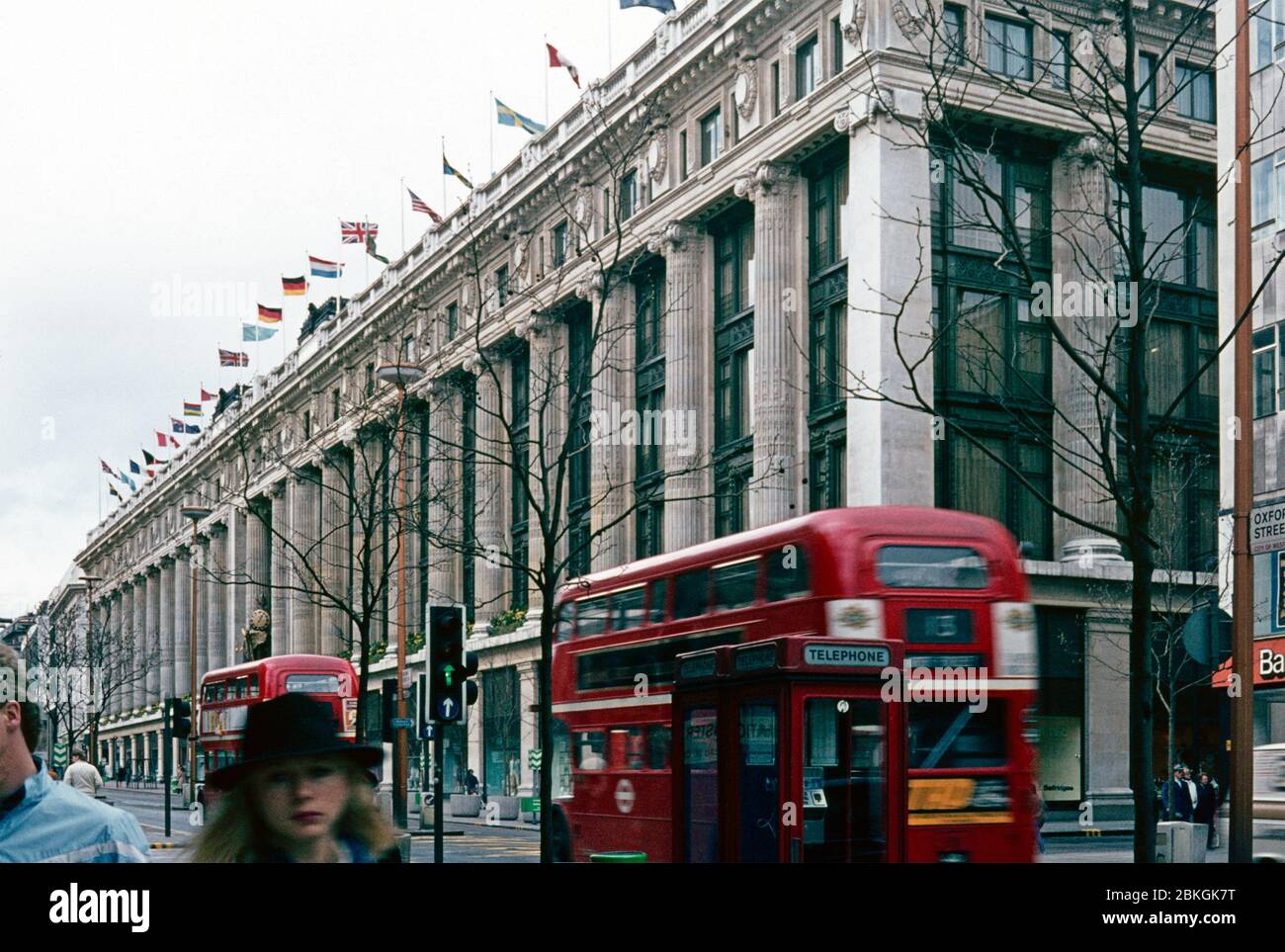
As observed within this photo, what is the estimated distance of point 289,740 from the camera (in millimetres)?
3182

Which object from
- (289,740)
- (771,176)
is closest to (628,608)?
(289,740)

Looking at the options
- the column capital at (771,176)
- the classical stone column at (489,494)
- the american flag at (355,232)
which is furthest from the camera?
the classical stone column at (489,494)

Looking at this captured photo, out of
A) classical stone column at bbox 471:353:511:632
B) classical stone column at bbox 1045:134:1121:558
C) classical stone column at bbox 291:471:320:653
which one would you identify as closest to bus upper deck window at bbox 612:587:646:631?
classical stone column at bbox 291:471:320:653

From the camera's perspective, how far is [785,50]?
122ft

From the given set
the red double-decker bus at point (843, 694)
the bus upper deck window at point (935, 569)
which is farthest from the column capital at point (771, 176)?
the bus upper deck window at point (935, 569)

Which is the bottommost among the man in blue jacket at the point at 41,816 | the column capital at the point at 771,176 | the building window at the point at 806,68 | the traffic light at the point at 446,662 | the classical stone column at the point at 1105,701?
the classical stone column at the point at 1105,701

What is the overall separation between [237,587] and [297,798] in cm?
2128

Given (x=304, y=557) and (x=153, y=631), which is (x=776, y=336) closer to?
(x=304, y=557)

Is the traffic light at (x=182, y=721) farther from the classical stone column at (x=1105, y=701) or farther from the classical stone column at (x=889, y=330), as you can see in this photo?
the classical stone column at (x=1105, y=701)

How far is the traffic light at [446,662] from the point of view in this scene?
51.8 ft

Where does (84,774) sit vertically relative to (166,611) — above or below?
below

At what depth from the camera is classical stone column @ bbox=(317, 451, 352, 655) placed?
107 feet
